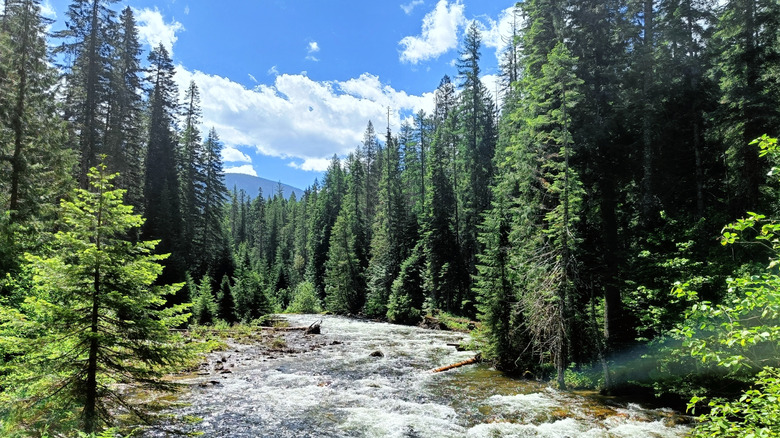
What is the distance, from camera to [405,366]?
1786cm

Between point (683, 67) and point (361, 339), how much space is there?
80.0ft

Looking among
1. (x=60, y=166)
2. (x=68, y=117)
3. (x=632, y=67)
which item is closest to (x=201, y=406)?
(x=60, y=166)

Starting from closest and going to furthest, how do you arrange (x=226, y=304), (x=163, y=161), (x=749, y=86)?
1. (x=749, y=86)
2. (x=226, y=304)
3. (x=163, y=161)

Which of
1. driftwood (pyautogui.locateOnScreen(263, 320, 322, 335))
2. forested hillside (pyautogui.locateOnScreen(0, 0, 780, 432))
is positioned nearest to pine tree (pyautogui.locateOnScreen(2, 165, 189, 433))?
forested hillside (pyautogui.locateOnScreen(0, 0, 780, 432))

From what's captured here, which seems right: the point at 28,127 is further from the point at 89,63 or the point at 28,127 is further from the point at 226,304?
the point at 226,304

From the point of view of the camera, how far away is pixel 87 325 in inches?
237

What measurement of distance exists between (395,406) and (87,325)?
879 cm

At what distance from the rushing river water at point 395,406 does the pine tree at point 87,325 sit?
4.47m

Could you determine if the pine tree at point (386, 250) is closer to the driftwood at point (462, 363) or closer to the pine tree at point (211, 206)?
the pine tree at point (211, 206)

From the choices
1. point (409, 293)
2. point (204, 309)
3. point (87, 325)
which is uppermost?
point (87, 325)

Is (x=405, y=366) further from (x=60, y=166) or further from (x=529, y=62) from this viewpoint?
(x=60, y=166)

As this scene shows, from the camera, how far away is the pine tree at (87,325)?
544 cm

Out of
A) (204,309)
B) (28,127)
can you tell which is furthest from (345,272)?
(28,127)

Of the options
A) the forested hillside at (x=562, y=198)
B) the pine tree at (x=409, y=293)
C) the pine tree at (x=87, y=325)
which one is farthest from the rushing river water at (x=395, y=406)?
the pine tree at (x=409, y=293)
